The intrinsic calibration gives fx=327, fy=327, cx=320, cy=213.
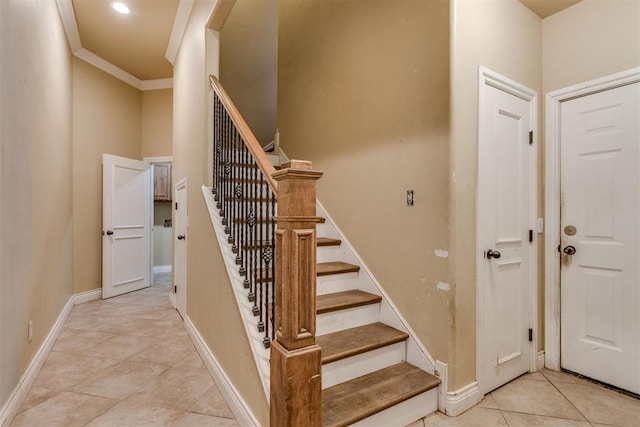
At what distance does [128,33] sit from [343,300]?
415 cm

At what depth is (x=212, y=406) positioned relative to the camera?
2066 mm

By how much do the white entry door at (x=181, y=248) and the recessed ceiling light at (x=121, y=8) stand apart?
1.92 m

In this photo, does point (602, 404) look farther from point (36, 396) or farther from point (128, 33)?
point (128, 33)

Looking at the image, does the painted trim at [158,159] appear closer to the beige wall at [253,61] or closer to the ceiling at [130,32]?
the ceiling at [130,32]

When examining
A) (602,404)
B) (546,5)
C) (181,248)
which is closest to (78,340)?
(181,248)

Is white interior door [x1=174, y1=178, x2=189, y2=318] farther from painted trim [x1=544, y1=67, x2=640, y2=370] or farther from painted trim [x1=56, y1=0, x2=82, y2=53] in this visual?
painted trim [x1=544, y1=67, x2=640, y2=370]

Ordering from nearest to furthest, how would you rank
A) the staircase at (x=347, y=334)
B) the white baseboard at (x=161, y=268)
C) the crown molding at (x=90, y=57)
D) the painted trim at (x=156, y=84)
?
the staircase at (x=347, y=334) < the crown molding at (x=90, y=57) < the painted trim at (x=156, y=84) < the white baseboard at (x=161, y=268)

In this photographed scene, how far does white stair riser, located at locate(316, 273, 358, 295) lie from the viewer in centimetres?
245

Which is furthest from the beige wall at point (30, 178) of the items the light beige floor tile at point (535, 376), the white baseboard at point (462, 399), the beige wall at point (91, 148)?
the light beige floor tile at point (535, 376)

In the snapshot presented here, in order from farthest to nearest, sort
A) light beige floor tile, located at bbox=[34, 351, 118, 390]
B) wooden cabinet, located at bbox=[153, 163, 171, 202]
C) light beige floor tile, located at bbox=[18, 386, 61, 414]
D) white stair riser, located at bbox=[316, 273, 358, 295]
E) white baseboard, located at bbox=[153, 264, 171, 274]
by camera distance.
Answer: white baseboard, located at bbox=[153, 264, 171, 274], wooden cabinet, located at bbox=[153, 163, 171, 202], white stair riser, located at bbox=[316, 273, 358, 295], light beige floor tile, located at bbox=[34, 351, 118, 390], light beige floor tile, located at bbox=[18, 386, 61, 414]

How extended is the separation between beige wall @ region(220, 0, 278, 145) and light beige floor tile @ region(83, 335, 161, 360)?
314 centimetres

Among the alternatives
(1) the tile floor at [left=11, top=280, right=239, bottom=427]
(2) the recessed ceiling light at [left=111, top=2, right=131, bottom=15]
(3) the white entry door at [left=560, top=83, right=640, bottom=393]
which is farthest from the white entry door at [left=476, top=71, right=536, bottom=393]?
(2) the recessed ceiling light at [left=111, top=2, right=131, bottom=15]

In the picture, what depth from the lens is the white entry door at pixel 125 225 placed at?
4691 mm

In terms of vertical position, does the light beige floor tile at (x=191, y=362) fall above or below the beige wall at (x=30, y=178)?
below
